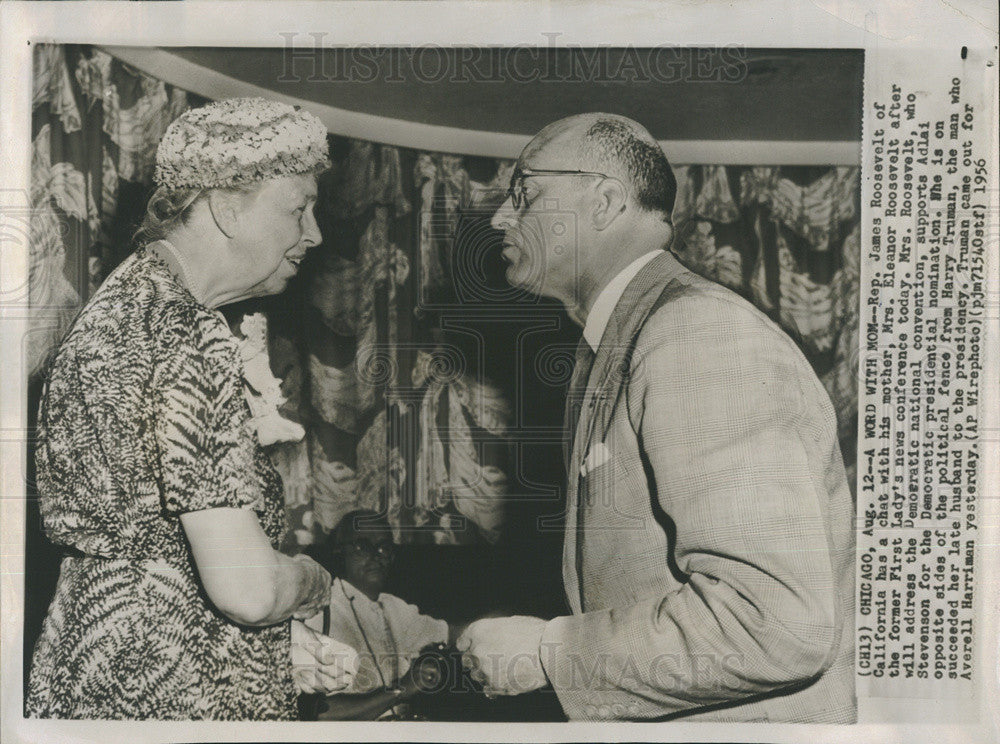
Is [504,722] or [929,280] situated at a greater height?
[929,280]

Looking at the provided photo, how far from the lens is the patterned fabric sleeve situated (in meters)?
1.51

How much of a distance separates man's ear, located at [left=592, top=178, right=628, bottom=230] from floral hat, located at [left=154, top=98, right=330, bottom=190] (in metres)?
0.57

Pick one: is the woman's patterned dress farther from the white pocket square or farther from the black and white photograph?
the white pocket square

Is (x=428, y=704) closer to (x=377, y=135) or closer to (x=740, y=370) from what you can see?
(x=740, y=370)

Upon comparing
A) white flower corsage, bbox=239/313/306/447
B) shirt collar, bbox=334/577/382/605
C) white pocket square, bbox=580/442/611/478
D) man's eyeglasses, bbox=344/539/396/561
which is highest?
white flower corsage, bbox=239/313/306/447

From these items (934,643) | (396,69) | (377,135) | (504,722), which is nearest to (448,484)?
(504,722)

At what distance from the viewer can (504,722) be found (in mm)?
1593

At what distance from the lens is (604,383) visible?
1550 mm

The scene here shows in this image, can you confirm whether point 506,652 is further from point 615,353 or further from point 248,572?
point 615,353

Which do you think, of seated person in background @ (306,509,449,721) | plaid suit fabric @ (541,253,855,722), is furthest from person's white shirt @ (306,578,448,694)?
plaid suit fabric @ (541,253,855,722)

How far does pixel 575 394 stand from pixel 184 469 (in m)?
0.79

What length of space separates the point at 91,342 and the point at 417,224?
2.32ft

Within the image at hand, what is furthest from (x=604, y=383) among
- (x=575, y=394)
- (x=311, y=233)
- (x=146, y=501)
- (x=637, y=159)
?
(x=146, y=501)

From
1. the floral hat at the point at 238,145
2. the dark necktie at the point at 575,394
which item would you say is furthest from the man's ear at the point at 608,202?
the floral hat at the point at 238,145
